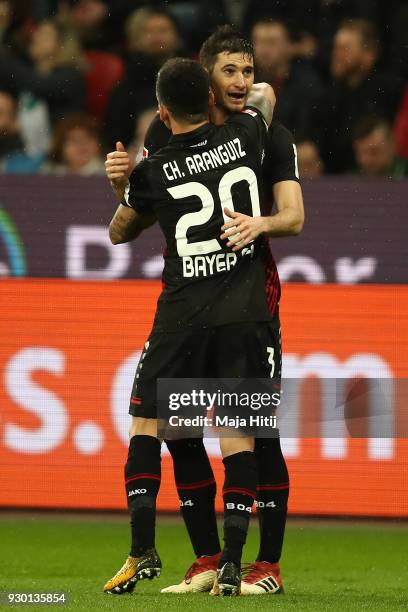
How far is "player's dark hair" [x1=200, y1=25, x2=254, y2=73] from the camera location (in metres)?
4.95

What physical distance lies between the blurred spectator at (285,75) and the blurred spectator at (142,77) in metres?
0.60

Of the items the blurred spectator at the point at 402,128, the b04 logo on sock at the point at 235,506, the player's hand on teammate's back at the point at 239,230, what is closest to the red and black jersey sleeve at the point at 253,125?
the player's hand on teammate's back at the point at 239,230

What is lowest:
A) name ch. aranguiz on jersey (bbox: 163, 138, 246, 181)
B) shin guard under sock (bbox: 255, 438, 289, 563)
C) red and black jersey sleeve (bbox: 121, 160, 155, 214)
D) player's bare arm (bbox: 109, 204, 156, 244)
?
shin guard under sock (bbox: 255, 438, 289, 563)

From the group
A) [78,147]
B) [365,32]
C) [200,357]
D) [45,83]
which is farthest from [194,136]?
[45,83]

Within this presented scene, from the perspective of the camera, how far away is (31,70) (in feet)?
31.7

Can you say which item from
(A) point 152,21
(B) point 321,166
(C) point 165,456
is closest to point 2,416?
(C) point 165,456

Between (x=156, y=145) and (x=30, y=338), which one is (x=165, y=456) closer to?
(x=30, y=338)

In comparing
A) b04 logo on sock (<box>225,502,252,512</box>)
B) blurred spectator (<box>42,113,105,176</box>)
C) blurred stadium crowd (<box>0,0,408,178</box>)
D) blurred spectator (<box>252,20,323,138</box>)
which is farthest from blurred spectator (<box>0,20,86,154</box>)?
b04 logo on sock (<box>225,502,252,512</box>)

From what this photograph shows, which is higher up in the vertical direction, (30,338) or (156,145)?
(156,145)

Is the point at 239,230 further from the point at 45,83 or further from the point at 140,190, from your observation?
the point at 45,83

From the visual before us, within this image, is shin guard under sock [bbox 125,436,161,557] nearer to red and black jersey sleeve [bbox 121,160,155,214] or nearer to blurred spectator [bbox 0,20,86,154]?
red and black jersey sleeve [bbox 121,160,155,214]

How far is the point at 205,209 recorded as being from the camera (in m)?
4.76

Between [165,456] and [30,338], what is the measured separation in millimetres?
975

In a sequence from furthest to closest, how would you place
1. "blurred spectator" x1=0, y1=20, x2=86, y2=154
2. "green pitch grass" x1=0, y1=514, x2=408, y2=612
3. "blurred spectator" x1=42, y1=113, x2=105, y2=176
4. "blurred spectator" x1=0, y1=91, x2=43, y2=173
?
"blurred spectator" x1=0, y1=20, x2=86, y2=154 → "blurred spectator" x1=0, y1=91, x2=43, y2=173 → "blurred spectator" x1=42, y1=113, x2=105, y2=176 → "green pitch grass" x1=0, y1=514, x2=408, y2=612
